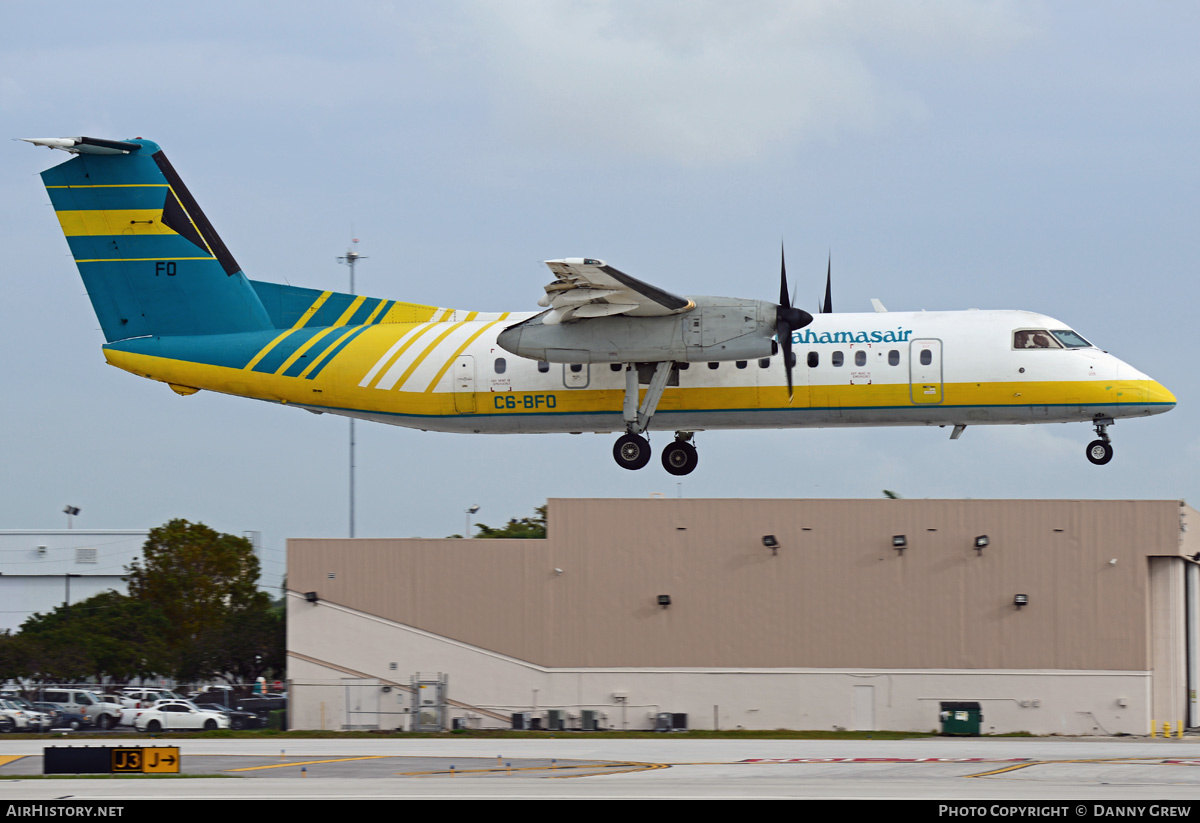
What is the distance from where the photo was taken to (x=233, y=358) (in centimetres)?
3153

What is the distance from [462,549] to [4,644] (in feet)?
87.3

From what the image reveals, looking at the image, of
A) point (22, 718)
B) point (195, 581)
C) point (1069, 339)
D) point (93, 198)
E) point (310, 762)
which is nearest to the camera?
point (310, 762)

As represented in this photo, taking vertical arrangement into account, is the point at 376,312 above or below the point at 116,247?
below

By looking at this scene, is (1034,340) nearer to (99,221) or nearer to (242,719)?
(99,221)

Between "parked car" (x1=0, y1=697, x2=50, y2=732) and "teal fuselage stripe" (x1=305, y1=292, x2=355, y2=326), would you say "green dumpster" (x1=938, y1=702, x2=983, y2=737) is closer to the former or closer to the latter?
"teal fuselage stripe" (x1=305, y1=292, x2=355, y2=326)

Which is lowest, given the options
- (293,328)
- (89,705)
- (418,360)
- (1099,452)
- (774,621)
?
(89,705)

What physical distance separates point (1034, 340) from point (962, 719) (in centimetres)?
1284

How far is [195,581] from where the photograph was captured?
66.6 m

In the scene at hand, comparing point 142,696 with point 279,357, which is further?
point 142,696

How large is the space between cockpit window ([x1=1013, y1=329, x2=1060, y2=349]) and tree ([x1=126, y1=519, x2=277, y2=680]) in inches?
1637

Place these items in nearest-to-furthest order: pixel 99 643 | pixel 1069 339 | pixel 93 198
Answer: pixel 1069 339 → pixel 93 198 → pixel 99 643

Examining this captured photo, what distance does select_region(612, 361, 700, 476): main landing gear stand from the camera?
97.0 ft

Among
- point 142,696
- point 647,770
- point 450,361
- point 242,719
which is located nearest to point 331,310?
point 450,361
